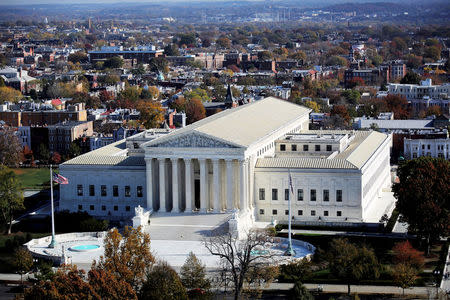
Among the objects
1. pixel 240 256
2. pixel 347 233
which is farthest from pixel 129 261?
pixel 347 233

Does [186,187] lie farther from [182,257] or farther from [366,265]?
[366,265]

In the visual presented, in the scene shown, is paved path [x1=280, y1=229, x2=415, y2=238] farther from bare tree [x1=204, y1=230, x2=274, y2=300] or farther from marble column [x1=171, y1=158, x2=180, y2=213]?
marble column [x1=171, y1=158, x2=180, y2=213]

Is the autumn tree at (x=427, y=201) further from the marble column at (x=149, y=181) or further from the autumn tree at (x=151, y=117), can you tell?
the autumn tree at (x=151, y=117)

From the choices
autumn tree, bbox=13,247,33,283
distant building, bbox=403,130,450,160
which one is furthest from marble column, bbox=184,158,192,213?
distant building, bbox=403,130,450,160

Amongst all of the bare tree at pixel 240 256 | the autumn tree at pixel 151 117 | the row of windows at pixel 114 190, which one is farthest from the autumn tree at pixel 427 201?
the autumn tree at pixel 151 117

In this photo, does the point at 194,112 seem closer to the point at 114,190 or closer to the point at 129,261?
the point at 114,190

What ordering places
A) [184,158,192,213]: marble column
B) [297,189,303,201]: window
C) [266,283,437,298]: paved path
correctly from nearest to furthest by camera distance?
[266,283,437,298]: paved path < [184,158,192,213]: marble column < [297,189,303,201]: window

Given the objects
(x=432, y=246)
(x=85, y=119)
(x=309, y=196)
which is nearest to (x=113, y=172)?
(x=309, y=196)
